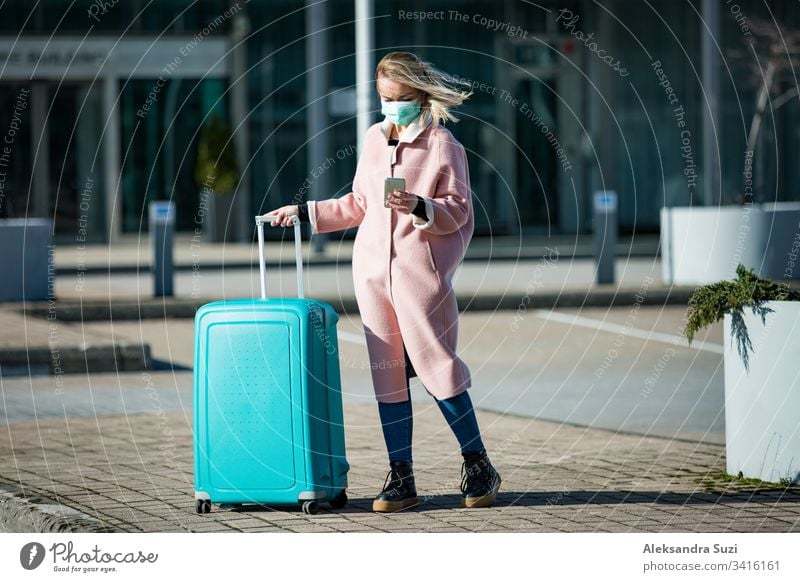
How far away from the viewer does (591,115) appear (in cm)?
2755

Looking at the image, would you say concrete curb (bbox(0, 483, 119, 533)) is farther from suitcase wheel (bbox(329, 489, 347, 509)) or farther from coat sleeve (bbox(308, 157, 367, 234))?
coat sleeve (bbox(308, 157, 367, 234))

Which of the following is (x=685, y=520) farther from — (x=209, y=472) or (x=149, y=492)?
(x=149, y=492)

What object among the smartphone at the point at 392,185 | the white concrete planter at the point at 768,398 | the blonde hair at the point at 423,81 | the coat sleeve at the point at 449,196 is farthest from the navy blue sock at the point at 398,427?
the white concrete planter at the point at 768,398

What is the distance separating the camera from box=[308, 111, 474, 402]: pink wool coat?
5609mm

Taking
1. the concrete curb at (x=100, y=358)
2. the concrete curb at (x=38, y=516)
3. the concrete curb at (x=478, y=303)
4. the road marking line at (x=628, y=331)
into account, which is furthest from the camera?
the concrete curb at (x=478, y=303)

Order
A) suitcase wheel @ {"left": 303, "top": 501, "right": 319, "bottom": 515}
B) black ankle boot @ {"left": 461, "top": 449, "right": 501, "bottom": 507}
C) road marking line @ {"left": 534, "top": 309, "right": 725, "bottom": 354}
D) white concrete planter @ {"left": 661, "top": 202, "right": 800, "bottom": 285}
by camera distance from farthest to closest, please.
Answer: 1. white concrete planter @ {"left": 661, "top": 202, "right": 800, "bottom": 285}
2. road marking line @ {"left": 534, "top": 309, "right": 725, "bottom": 354}
3. black ankle boot @ {"left": 461, "top": 449, "right": 501, "bottom": 507}
4. suitcase wheel @ {"left": 303, "top": 501, "right": 319, "bottom": 515}

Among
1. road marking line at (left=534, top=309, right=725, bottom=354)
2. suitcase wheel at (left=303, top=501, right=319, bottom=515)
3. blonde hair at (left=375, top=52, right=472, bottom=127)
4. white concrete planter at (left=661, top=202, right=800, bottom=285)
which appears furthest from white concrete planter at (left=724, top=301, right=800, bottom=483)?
white concrete planter at (left=661, top=202, right=800, bottom=285)

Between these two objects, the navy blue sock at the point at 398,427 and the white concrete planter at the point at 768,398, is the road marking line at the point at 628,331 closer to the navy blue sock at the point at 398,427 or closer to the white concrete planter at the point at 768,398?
the white concrete planter at the point at 768,398

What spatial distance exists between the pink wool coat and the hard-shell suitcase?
206 millimetres

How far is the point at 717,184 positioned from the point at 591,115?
9.87 m

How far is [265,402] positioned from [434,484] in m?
1.07

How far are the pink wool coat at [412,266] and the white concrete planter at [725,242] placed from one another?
10217 mm

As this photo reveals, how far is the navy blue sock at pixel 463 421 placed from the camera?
18.9 feet

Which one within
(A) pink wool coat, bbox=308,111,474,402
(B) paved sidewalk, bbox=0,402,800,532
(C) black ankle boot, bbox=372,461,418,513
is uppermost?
(A) pink wool coat, bbox=308,111,474,402
